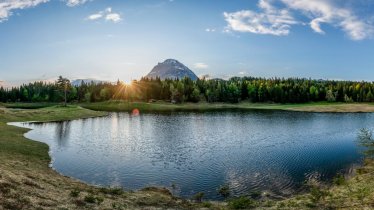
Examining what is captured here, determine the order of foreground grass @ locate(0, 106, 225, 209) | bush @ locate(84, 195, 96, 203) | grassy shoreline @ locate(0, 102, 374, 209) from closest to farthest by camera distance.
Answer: foreground grass @ locate(0, 106, 225, 209), grassy shoreline @ locate(0, 102, 374, 209), bush @ locate(84, 195, 96, 203)

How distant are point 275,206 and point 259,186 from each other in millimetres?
9197

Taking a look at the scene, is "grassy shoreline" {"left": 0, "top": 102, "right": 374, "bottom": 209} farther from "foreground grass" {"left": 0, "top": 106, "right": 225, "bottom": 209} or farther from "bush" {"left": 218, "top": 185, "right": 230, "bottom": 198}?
"bush" {"left": 218, "top": 185, "right": 230, "bottom": 198}

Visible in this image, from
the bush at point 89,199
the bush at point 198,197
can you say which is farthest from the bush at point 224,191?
the bush at point 89,199

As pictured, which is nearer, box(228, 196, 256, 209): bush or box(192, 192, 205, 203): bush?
box(228, 196, 256, 209): bush

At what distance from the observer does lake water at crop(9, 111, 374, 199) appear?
40031 mm

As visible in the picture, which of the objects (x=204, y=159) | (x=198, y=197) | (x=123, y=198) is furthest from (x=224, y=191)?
(x=204, y=159)

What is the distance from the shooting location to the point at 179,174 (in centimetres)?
4362

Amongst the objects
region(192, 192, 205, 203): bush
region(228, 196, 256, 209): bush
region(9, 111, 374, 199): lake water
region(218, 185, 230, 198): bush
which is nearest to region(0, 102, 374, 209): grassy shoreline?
region(228, 196, 256, 209): bush

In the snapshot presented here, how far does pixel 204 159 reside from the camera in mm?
52562

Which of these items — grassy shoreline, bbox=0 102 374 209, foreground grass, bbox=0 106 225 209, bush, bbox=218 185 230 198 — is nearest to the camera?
foreground grass, bbox=0 106 225 209

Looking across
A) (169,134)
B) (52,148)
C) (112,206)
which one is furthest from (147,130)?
(112,206)

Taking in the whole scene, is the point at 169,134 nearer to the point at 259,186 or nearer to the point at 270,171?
the point at 270,171

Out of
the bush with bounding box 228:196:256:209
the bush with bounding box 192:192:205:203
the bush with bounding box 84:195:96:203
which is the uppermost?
the bush with bounding box 84:195:96:203

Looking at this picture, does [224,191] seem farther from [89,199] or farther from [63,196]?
[63,196]
